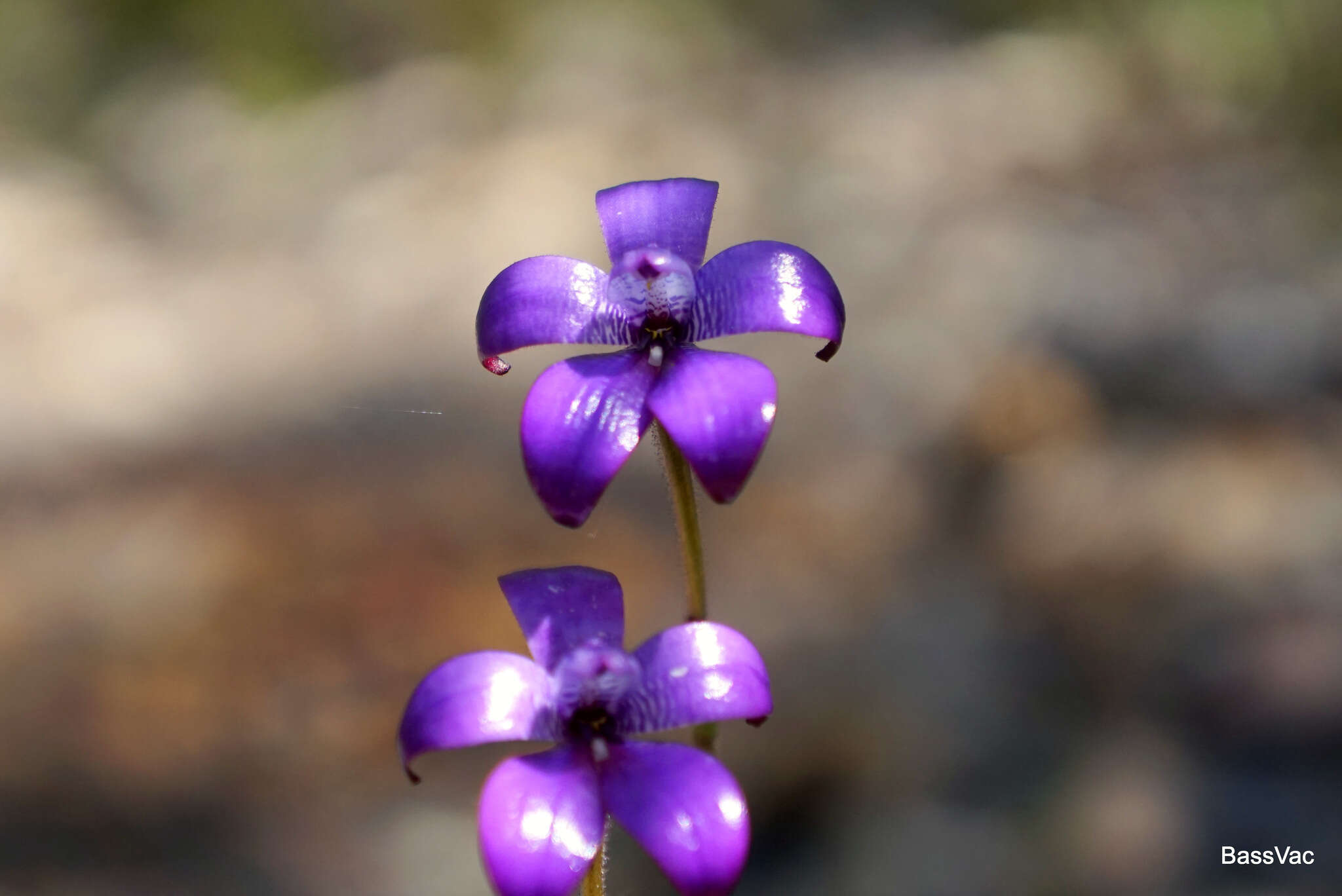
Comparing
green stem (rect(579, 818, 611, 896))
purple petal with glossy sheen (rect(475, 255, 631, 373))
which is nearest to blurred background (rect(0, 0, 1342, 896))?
green stem (rect(579, 818, 611, 896))

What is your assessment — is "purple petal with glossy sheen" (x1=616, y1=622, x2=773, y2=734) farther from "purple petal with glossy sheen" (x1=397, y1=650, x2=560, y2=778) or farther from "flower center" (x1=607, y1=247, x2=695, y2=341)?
"flower center" (x1=607, y1=247, x2=695, y2=341)

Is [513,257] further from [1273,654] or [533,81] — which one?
[1273,654]

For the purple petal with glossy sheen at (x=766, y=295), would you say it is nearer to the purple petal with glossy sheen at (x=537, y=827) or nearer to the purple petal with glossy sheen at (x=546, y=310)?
the purple petal with glossy sheen at (x=546, y=310)

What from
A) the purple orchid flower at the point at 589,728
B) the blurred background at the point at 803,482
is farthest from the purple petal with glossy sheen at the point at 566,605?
the blurred background at the point at 803,482

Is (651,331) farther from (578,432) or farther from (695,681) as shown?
(695,681)

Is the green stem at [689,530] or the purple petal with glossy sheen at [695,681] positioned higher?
A: the green stem at [689,530]

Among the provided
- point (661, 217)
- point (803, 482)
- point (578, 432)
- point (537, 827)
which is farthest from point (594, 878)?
point (803, 482)
